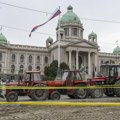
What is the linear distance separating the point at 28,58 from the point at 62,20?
1816 cm

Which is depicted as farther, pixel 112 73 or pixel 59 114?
pixel 112 73

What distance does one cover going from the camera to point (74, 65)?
3713 inches

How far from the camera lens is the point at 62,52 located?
3647 inches

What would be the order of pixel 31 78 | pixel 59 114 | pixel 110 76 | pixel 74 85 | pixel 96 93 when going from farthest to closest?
1. pixel 110 76
2. pixel 96 93
3. pixel 74 85
4. pixel 31 78
5. pixel 59 114

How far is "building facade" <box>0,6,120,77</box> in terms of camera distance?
92.4m

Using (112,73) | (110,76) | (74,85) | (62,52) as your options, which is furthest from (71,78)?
(62,52)

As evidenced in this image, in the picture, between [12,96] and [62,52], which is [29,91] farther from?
[62,52]

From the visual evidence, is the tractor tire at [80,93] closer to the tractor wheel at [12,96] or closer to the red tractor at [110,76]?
the red tractor at [110,76]

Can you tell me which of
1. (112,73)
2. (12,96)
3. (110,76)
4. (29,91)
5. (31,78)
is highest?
(112,73)

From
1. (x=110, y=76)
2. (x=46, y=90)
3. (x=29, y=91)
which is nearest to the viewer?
(x=29, y=91)

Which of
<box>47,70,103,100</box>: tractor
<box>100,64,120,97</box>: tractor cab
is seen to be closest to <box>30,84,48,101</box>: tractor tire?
<box>47,70,103,100</box>: tractor

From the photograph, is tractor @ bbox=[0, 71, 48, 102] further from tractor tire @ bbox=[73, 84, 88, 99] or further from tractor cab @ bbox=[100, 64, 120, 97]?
tractor cab @ bbox=[100, 64, 120, 97]

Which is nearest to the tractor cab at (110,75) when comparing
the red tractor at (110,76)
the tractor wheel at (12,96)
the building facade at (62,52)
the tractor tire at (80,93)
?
the red tractor at (110,76)

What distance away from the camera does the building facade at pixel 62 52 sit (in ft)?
303
